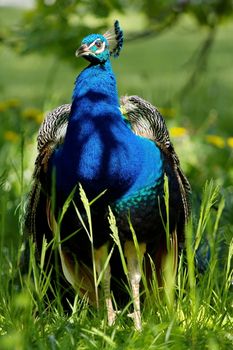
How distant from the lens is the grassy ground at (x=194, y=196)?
2.85m

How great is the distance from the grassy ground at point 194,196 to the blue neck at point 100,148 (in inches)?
7.6

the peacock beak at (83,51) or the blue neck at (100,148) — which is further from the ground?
the peacock beak at (83,51)

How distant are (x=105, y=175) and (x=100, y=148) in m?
0.10

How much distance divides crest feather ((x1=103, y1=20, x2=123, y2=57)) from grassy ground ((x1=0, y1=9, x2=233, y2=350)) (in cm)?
60

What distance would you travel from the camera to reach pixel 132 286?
11.5 feet

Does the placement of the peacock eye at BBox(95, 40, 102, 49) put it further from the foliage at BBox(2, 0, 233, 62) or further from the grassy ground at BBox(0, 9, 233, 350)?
the foliage at BBox(2, 0, 233, 62)

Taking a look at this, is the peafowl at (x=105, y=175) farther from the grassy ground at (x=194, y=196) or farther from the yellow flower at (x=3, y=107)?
the yellow flower at (x=3, y=107)

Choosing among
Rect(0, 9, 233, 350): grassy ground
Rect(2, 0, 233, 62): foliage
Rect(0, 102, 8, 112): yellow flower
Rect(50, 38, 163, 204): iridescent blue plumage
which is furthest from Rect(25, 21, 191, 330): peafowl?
Rect(0, 102, 8, 112): yellow flower

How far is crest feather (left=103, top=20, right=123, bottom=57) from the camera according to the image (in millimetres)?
3594

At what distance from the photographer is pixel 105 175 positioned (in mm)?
3252

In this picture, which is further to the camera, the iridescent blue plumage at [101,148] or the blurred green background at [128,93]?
the blurred green background at [128,93]

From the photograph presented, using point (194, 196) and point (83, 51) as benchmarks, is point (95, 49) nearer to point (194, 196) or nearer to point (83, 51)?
point (83, 51)

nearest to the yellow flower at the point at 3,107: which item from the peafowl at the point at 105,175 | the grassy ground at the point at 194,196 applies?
the grassy ground at the point at 194,196

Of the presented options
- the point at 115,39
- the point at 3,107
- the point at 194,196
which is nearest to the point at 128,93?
the point at 3,107
